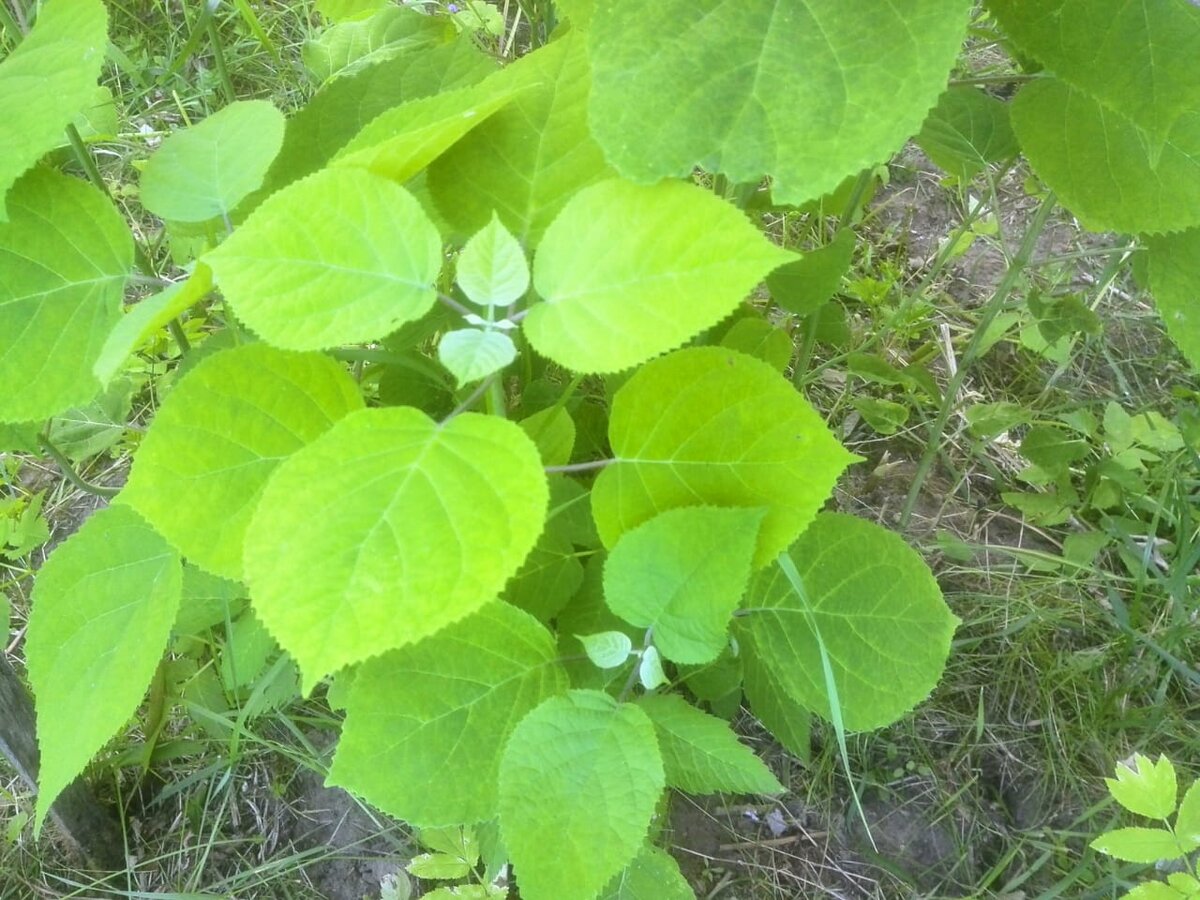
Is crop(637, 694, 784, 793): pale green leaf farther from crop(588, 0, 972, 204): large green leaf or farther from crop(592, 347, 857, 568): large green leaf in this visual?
crop(588, 0, 972, 204): large green leaf

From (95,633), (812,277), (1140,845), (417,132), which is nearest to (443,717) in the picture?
(95,633)

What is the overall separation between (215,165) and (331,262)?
236 millimetres

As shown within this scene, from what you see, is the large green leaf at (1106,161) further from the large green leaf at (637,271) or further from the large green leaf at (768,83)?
the large green leaf at (637,271)

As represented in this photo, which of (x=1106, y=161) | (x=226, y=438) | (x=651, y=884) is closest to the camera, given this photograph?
(x=226, y=438)

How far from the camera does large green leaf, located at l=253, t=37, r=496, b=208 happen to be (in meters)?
0.87

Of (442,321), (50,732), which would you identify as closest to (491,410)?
(442,321)

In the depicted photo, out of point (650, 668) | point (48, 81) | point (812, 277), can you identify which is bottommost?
point (650, 668)

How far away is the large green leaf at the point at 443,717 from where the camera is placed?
0.78 metres

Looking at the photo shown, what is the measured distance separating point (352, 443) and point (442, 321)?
313mm

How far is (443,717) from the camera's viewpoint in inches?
31.6

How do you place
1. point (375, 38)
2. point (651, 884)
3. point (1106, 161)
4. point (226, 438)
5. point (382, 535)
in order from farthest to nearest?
point (375, 38), point (651, 884), point (1106, 161), point (226, 438), point (382, 535)

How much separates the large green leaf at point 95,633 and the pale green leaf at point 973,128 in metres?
0.97

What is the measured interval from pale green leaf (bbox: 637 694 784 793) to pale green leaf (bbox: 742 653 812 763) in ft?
0.58

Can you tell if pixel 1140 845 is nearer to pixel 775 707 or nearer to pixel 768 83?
pixel 775 707
